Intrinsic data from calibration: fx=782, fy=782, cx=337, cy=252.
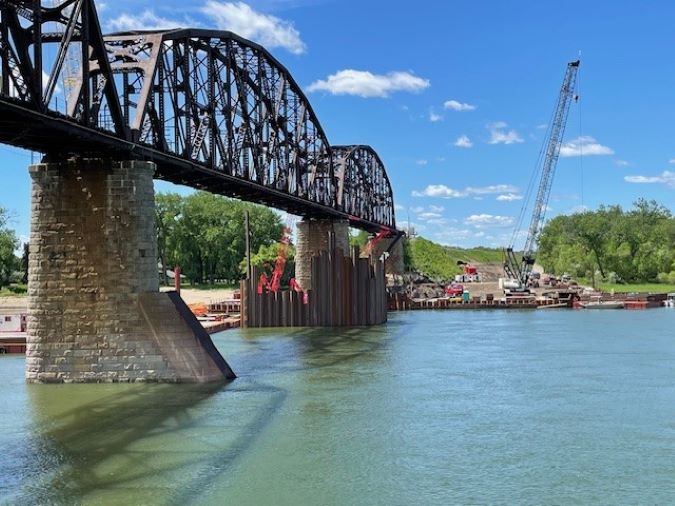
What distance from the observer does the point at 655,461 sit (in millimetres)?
21641

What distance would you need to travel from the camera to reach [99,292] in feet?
112

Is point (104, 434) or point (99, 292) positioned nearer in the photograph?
point (104, 434)

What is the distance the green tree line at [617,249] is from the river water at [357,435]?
117 metres

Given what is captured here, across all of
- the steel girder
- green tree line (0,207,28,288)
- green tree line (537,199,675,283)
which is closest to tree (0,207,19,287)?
green tree line (0,207,28,288)

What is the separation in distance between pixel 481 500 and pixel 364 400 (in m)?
13.1

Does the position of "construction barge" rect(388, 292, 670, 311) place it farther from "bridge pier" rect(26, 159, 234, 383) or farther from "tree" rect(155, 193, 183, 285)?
"bridge pier" rect(26, 159, 234, 383)

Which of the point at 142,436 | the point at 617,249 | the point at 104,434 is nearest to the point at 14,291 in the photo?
the point at 104,434

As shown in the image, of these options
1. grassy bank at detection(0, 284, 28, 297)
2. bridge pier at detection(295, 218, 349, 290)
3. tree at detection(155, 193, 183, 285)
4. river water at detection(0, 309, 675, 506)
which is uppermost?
tree at detection(155, 193, 183, 285)

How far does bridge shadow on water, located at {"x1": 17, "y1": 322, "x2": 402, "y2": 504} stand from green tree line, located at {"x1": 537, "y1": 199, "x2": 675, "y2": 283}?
12655cm

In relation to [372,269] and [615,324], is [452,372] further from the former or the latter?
[615,324]

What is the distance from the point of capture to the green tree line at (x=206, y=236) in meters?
145

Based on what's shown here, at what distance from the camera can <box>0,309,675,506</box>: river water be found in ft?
63.6

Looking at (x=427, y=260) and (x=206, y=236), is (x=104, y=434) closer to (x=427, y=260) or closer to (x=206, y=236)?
(x=206, y=236)

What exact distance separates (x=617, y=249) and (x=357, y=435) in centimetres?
14348
